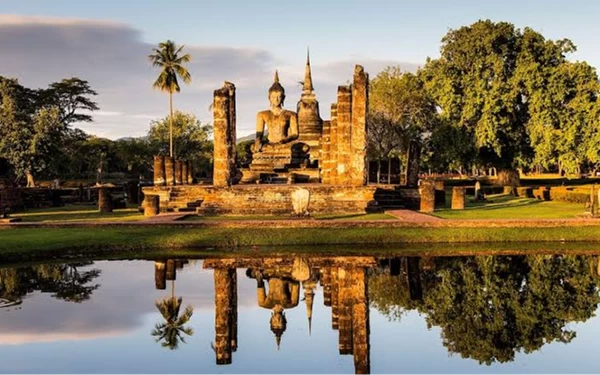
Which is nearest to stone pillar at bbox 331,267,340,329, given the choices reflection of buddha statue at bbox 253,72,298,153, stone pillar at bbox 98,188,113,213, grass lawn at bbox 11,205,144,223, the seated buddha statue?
grass lawn at bbox 11,205,144,223

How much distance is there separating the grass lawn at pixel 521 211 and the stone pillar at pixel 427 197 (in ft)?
1.13

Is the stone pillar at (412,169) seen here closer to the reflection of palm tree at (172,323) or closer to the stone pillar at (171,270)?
the stone pillar at (171,270)

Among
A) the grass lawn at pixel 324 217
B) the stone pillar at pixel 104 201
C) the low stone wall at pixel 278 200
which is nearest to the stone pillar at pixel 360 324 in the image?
the grass lawn at pixel 324 217

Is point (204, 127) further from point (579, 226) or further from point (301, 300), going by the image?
point (301, 300)

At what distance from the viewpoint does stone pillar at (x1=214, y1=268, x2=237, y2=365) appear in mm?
10526

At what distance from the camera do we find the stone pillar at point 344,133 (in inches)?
1173

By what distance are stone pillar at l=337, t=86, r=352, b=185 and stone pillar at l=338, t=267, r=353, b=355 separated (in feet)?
43.8

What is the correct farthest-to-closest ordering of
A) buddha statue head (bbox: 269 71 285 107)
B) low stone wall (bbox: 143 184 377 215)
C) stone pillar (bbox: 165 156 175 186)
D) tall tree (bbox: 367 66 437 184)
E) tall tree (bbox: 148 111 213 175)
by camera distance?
tall tree (bbox: 148 111 213 175) → tall tree (bbox: 367 66 437 184) → buddha statue head (bbox: 269 71 285 107) → stone pillar (bbox: 165 156 175 186) → low stone wall (bbox: 143 184 377 215)

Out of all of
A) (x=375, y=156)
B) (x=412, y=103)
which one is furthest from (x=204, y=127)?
(x=412, y=103)

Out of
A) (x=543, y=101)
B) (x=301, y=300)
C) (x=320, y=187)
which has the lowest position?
(x=301, y=300)

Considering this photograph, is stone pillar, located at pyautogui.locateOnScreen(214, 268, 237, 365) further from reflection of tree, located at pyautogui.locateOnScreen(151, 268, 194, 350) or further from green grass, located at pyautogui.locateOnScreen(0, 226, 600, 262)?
green grass, located at pyautogui.locateOnScreen(0, 226, 600, 262)

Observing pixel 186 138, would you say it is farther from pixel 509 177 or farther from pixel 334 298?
pixel 334 298

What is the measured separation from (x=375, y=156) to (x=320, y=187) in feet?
135

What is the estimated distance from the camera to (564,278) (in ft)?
51.2
